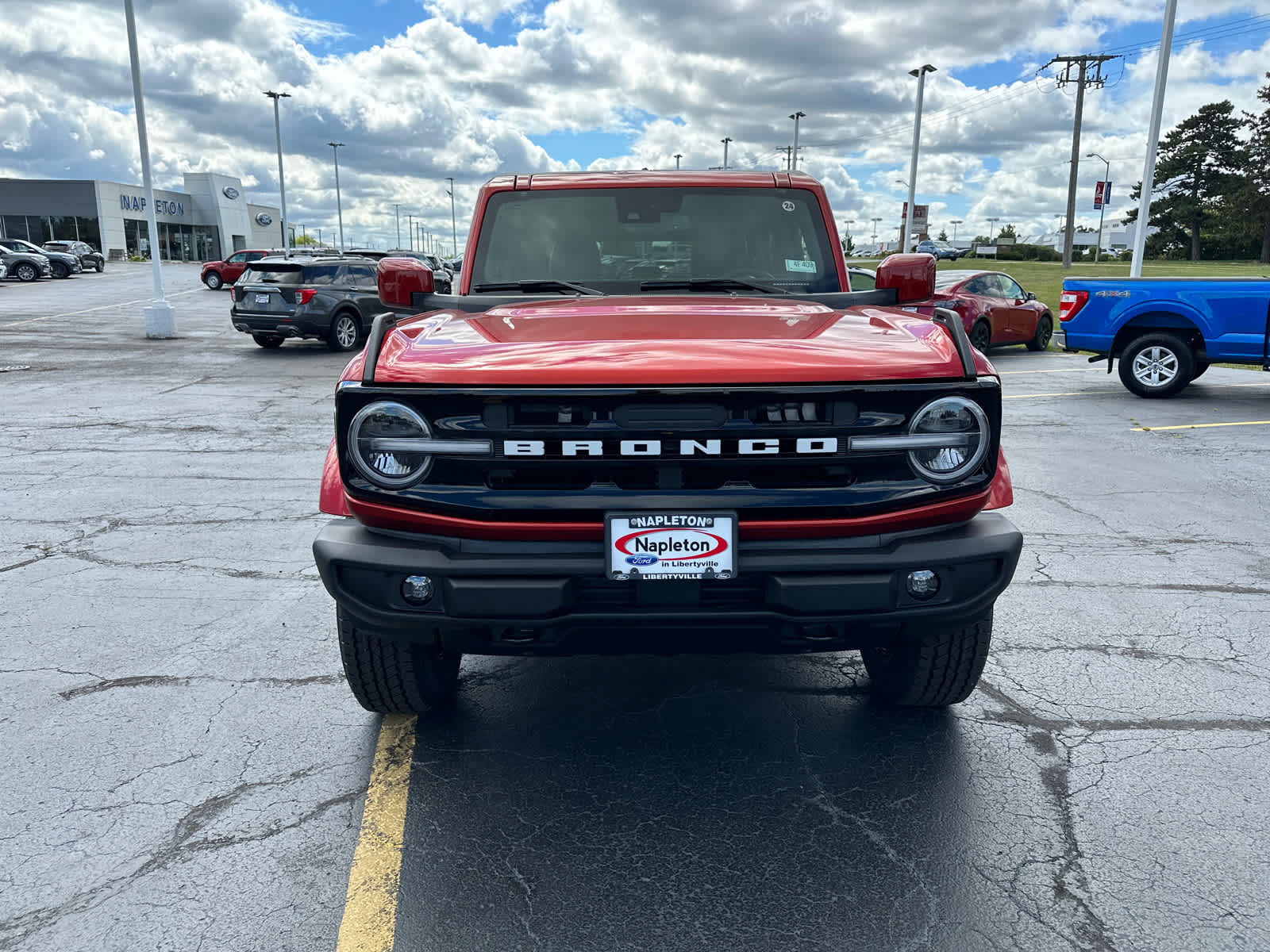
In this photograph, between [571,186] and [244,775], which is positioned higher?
[571,186]

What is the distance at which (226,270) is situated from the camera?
37375mm

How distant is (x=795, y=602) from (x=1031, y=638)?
2207mm

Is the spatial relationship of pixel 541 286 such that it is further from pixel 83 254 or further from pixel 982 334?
pixel 83 254

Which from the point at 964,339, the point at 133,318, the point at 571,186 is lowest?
the point at 133,318

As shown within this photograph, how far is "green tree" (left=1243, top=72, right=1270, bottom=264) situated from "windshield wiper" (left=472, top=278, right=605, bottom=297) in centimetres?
7878

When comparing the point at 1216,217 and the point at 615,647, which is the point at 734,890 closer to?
the point at 615,647

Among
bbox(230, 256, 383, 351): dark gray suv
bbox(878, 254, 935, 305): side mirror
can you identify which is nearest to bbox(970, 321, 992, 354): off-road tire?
bbox(230, 256, 383, 351): dark gray suv

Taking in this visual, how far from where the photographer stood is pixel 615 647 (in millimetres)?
2740

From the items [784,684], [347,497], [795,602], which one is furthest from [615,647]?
[784,684]

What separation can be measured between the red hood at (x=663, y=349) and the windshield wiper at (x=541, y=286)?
0.64 meters

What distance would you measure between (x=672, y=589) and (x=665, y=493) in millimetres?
254

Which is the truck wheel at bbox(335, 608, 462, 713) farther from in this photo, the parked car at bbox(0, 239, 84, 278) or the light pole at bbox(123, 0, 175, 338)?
the parked car at bbox(0, 239, 84, 278)

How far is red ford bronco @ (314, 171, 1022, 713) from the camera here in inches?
99.7

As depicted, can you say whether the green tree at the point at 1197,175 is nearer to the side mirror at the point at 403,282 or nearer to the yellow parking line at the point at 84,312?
the yellow parking line at the point at 84,312
